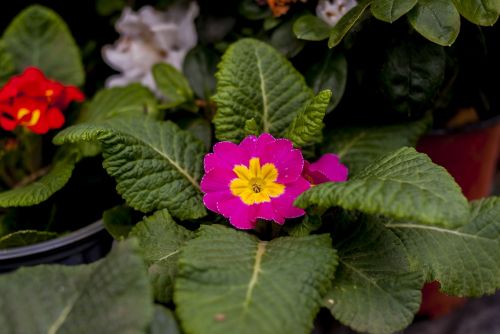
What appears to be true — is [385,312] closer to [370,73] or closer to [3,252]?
[370,73]

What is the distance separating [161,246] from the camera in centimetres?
101

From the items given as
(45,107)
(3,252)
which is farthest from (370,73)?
(3,252)

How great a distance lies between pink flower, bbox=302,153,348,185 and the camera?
1.08 metres

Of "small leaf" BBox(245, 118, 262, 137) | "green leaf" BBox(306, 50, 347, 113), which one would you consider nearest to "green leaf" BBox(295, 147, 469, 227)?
"small leaf" BBox(245, 118, 262, 137)

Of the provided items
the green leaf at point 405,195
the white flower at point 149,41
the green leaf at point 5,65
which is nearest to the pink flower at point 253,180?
the green leaf at point 405,195

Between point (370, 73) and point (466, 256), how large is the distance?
0.42 meters

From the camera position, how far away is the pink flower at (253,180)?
1.01 metres

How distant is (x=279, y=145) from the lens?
1038mm

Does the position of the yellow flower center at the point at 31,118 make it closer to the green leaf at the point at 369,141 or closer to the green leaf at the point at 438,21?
the green leaf at the point at 369,141

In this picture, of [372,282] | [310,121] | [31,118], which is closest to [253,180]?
[310,121]

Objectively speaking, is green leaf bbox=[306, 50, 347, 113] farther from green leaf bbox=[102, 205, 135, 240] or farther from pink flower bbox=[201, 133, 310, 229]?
green leaf bbox=[102, 205, 135, 240]

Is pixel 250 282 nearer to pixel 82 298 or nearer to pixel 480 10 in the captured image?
pixel 82 298

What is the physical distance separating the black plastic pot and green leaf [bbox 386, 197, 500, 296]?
0.54m

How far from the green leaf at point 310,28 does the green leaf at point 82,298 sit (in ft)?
1.95
